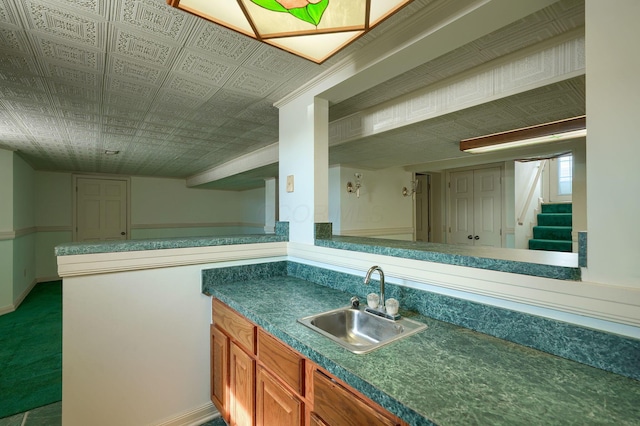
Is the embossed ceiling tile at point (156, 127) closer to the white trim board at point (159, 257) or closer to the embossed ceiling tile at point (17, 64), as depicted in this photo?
the embossed ceiling tile at point (17, 64)

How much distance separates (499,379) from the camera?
0.85 metres

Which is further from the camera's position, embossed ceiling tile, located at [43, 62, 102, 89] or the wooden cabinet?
embossed ceiling tile, located at [43, 62, 102, 89]

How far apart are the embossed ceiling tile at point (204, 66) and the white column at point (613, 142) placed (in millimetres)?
1644

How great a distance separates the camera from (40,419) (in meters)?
1.96

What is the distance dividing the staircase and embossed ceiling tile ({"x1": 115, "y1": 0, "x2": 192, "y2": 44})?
5232 millimetres

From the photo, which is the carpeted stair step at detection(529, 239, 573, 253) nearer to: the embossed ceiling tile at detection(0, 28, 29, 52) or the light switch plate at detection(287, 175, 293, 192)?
the light switch plate at detection(287, 175, 293, 192)

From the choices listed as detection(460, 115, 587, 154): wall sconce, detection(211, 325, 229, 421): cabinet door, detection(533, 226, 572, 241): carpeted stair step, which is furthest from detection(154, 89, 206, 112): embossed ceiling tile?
detection(533, 226, 572, 241): carpeted stair step

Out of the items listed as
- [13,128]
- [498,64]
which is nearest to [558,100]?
[498,64]

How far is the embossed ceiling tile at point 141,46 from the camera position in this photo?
1442mm

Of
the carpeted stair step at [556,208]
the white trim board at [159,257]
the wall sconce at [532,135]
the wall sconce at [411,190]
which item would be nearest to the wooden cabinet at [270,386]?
the white trim board at [159,257]

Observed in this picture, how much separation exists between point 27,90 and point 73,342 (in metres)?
1.78

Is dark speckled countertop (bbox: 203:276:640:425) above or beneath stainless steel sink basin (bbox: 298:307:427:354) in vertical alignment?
above

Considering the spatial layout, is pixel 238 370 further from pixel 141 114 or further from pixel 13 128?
pixel 13 128

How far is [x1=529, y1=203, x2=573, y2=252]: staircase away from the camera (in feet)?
14.9
